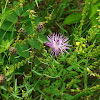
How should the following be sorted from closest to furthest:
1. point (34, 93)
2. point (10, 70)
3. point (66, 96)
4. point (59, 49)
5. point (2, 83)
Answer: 1. point (2, 83)
2. point (59, 49)
3. point (10, 70)
4. point (66, 96)
5. point (34, 93)

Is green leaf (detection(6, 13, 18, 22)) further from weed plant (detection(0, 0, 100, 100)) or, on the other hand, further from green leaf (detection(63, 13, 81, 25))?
green leaf (detection(63, 13, 81, 25))

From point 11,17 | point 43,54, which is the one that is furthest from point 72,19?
point 43,54

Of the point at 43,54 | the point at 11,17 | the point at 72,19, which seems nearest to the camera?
the point at 43,54

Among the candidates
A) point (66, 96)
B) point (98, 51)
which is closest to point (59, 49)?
point (98, 51)

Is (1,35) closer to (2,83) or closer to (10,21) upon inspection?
(10,21)

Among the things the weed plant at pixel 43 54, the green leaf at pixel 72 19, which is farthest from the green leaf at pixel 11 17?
the green leaf at pixel 72 19

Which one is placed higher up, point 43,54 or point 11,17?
point 11,17

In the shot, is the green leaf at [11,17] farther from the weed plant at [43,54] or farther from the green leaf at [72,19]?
the green leaf at [72,19]

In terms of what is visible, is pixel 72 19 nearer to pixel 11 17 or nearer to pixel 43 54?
pixel 11 17
